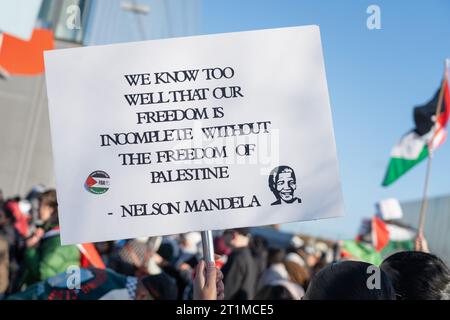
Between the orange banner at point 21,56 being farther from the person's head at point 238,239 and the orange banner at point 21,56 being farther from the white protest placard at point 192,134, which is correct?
the white protest placard at point 192,134

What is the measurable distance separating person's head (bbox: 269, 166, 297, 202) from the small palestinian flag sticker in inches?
22.9

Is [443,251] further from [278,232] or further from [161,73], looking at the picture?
[161,73]

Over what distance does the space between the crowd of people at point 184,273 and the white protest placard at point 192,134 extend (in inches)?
10.1

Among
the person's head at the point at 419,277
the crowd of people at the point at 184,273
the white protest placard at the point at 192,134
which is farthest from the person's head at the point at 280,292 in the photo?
the white protest placard at the point at 192,134

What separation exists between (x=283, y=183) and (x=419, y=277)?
22.3 inches

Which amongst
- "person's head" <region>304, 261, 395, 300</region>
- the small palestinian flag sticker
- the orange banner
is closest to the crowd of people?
"person's head" <region>304, 261, 395, 300</region>

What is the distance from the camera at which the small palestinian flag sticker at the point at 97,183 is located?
2.36 meters

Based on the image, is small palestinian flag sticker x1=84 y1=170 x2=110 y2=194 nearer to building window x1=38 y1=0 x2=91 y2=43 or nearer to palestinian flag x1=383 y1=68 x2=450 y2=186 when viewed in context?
palestinian flag x1=383 y1=68 x2=450 y2=186

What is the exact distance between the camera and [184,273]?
5953 mm

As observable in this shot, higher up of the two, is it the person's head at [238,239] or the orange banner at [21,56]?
the orange banner at [21,56]

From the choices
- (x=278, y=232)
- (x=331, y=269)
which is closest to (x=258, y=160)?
(x=331, y=269)

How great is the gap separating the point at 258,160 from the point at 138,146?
1.41 ft

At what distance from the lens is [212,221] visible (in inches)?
92.8
